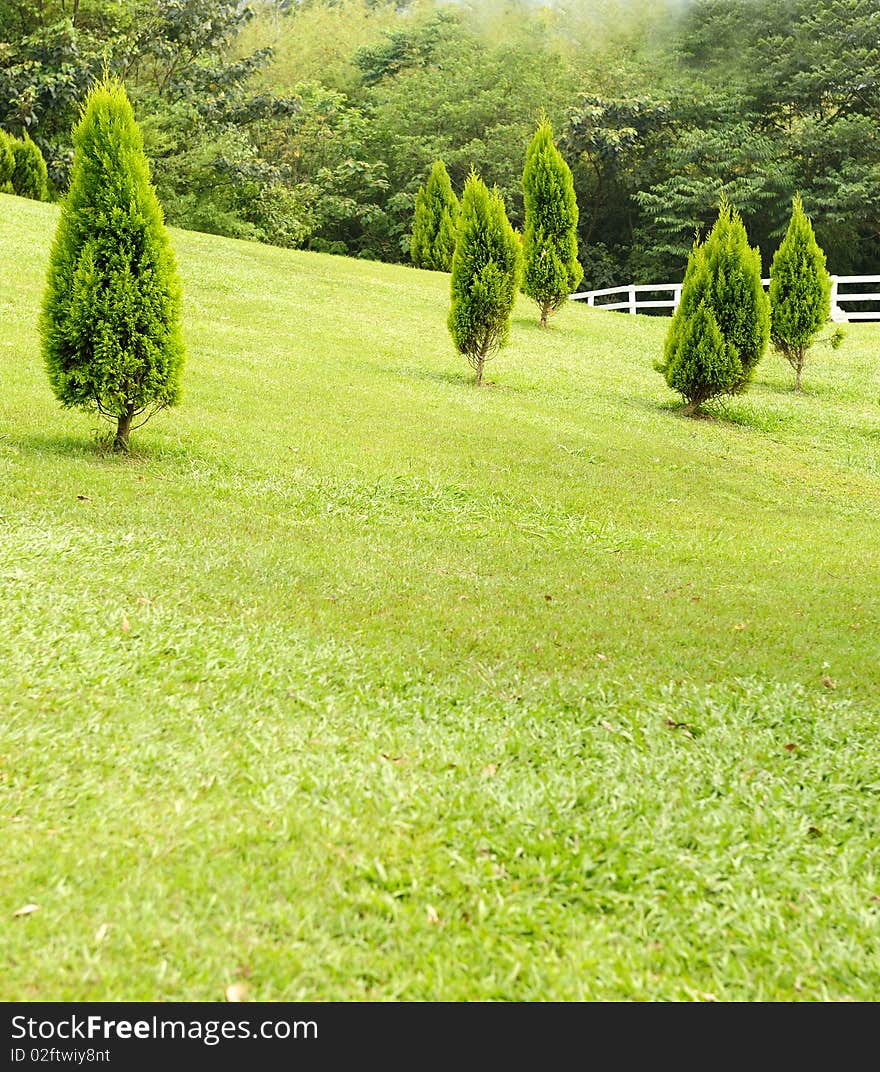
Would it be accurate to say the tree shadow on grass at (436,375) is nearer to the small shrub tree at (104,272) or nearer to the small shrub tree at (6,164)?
the small shrub tree at (104,272)

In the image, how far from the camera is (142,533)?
21.7 ft

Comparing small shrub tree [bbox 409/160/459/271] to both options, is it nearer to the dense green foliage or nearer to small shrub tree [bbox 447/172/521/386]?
the dense green foliage

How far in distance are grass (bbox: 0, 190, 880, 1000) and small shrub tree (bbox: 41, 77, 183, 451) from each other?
77 cm

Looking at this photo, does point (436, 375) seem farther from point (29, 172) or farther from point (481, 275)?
point (29, 172)

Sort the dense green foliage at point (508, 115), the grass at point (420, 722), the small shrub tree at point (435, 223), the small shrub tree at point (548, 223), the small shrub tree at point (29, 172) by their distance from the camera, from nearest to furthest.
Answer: the grass at point (420, 722) → the small shrub tree at point (548, 223) → the small shrub tree at point (29, 172) → the small shrub tree at point (435, 223) → the dense green foliage at point (508, 115)

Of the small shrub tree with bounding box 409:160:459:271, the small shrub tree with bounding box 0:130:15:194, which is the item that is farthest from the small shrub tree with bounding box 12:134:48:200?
the small shrub tree with bounding box 409:160:459:271

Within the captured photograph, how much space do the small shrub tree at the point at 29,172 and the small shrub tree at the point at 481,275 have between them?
14.7 meters

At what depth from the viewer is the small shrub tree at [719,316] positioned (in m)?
13.7

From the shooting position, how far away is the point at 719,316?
45.4 ft

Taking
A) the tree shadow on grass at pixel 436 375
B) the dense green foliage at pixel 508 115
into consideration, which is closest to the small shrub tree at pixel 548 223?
the tree shadow on grass at pixel 436 375

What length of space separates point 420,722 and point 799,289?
13.8 m
